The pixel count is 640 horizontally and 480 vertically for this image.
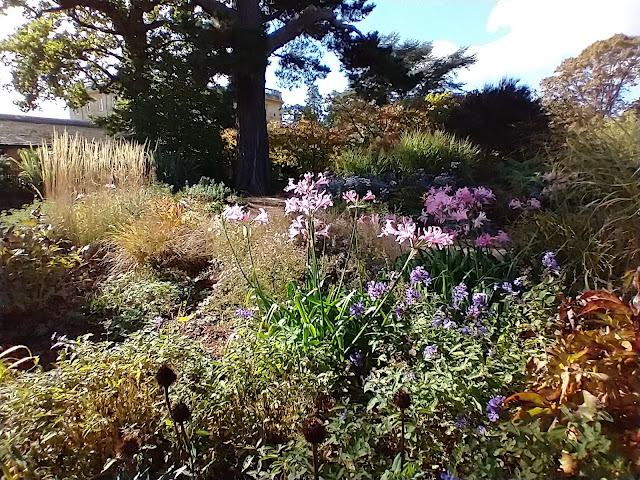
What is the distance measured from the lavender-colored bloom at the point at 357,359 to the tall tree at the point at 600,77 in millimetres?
1954

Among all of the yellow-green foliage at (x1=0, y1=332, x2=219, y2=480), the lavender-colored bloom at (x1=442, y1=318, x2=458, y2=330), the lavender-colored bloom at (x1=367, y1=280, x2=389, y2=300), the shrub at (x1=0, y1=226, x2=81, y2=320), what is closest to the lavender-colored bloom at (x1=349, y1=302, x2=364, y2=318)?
the lavender-colored bloom at (x1=367, y1=280, x2=389, y2=300)

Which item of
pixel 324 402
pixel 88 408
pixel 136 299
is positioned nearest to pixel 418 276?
pixel 324 402

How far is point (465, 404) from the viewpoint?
49.0 inches

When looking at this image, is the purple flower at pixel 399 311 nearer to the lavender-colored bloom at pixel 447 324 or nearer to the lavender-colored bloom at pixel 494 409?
the lavender-colored bloom at pixel 447 324

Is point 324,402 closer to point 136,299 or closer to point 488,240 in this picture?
point 488,240

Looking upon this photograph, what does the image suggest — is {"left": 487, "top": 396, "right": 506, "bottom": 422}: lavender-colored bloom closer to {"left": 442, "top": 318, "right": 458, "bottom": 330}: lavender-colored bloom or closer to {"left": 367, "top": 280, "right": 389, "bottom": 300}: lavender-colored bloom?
{"left": 442, "top": 318, "right": 458, "bottom": 330}: lavender-colored bloom

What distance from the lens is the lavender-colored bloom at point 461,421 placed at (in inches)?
46.4

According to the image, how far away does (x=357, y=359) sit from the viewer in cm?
157

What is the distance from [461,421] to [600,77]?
11.5 ft

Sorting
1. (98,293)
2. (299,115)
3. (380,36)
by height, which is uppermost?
(380,36)

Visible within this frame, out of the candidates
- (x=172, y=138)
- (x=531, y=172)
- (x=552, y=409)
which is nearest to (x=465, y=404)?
(x=552, y=409)

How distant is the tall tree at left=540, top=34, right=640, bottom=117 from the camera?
9.12 feet

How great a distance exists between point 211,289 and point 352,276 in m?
0.95

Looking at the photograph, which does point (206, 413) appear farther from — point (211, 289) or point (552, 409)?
point (211, 289)
